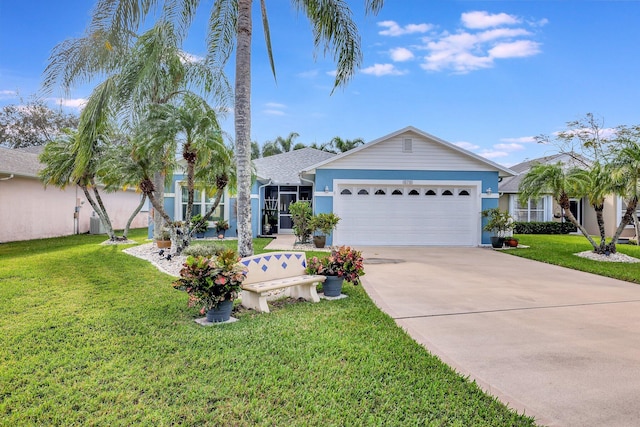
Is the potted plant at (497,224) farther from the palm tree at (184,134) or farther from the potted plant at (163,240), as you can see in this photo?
the potted plant at (163,240)

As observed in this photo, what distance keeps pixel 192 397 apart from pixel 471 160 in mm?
15289

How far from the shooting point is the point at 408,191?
Answer: 16.2 metres

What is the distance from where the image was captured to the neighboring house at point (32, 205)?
1553 cm

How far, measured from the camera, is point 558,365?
403 centimetres

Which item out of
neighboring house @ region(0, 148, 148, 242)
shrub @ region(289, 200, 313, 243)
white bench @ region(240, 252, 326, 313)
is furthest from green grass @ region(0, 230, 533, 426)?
neighboring house @ region(0, 148, 148, 242)

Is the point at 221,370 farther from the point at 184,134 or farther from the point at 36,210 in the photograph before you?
the point at 36,210

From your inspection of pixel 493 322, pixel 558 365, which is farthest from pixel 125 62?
pixel 558 365

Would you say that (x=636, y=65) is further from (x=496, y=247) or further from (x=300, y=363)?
(x=300, y=363)

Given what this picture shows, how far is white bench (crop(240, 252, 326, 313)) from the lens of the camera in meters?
5.88

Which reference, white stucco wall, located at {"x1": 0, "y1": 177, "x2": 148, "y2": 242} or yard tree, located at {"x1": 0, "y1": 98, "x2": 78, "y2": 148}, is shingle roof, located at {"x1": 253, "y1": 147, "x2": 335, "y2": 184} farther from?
yard tree, located at {"x1": 0, "y1": 98, "x2": 78, "y2": 148}

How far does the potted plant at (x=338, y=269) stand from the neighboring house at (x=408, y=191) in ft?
29.6

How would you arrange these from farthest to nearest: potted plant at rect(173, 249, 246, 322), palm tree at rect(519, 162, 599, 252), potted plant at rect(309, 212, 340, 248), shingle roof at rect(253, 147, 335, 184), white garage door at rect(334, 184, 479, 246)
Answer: shingle roof at rect(253, 147, 335, 184) < white garage door at rect(334, 184, 479, 246) < potted plant at rect(309, 212, 340, 248) < palm tree at rect(519, 162, 599, 252) < potted plant at rect(173, 249, 246, 322)

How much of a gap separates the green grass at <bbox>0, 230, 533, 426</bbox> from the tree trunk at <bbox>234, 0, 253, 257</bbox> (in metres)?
2.38

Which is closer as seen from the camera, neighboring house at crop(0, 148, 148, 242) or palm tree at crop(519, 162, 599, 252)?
palm tree at crop(519, 162, 599, 252)
